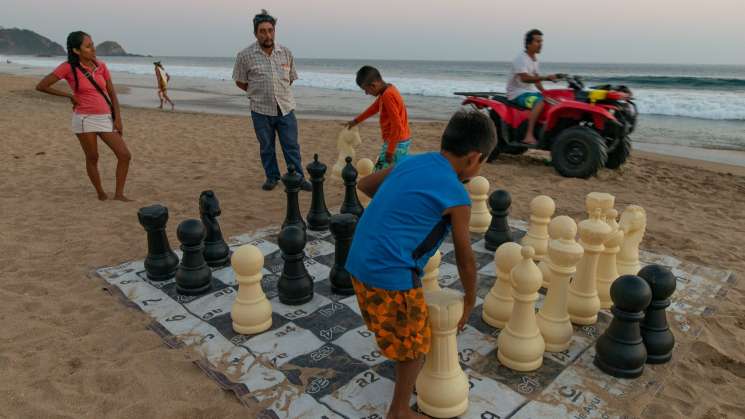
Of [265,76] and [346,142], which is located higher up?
[265,76]

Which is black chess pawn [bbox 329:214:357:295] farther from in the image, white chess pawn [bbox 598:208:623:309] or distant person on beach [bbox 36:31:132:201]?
distant person on beach [bbox 36:31:132:201]

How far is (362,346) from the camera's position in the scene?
6.30 ft

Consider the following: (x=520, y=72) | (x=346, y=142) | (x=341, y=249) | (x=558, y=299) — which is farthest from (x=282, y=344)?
(x=520, y=72)

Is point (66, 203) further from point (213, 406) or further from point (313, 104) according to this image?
point (313, 104)

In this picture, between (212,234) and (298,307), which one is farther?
(212,234)

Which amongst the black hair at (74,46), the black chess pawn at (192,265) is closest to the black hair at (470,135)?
the black chess pawn at (192,265)

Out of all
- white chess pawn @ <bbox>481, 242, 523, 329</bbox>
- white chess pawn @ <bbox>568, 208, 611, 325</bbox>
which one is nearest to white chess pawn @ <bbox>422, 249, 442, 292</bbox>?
white chess pawn @ <bbox>481, 242, 523, 329</bbox>

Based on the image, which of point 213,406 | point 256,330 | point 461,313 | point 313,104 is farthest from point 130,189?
point 313,104

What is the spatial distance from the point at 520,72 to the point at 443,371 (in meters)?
4.29

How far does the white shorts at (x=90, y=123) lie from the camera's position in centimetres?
361

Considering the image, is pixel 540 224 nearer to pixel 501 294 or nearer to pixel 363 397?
pixel 501 294

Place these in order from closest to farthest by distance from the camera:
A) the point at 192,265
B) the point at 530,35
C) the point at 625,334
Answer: the point at 625,334, the point at 192,265, the point at 530,35

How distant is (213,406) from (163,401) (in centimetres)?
19

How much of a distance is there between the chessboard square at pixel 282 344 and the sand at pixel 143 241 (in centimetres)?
23
